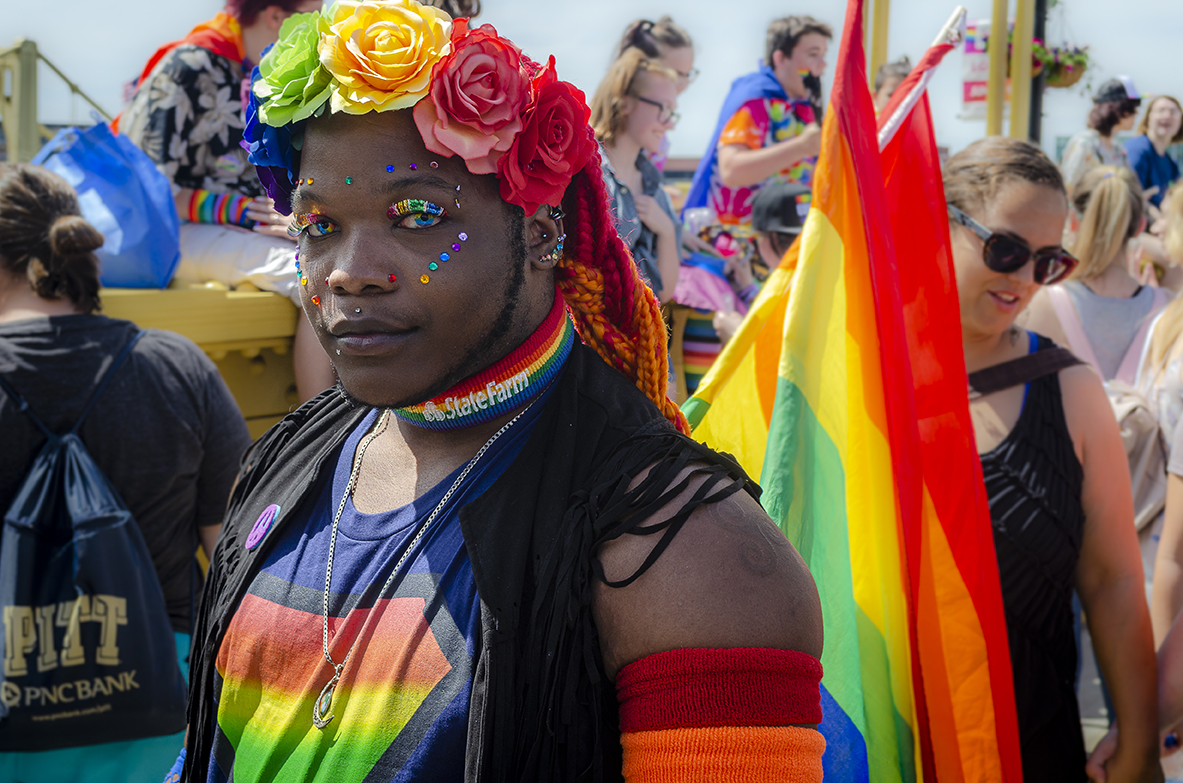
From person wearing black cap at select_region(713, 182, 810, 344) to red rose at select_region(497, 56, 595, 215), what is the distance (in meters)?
2.89

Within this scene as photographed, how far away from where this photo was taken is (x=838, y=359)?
2078mm

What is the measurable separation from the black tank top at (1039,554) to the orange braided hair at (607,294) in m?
1.13

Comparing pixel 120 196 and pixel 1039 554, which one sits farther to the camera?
pixel 120 196

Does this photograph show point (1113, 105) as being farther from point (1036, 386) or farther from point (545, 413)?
point (545, 413)

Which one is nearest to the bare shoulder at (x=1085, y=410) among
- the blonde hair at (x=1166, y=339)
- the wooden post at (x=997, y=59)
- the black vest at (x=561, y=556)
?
the blonde hair at (x=1166, y=339)

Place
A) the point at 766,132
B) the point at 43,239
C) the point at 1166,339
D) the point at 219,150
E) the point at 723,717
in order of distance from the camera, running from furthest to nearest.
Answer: the point at 766,132
the point at 219,150
the point at 1166,339
the point at 43,239
the point at 723,717

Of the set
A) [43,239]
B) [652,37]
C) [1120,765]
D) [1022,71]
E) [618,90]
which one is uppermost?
[1022,71]

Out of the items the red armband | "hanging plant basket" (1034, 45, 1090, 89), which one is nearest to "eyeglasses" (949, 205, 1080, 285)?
the red armband

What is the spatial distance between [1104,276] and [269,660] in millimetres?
4077

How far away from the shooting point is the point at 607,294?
1531mm

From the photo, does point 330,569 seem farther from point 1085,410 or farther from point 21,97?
point 21,97

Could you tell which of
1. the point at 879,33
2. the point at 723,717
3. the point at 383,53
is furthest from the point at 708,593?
the point at 879,33

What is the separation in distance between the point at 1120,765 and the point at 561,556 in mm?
1799

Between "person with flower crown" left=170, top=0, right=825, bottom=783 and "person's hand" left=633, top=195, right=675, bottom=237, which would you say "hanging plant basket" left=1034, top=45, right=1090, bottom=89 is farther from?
"person with flower crown" left=170, top=0, right=825, bottom=783
